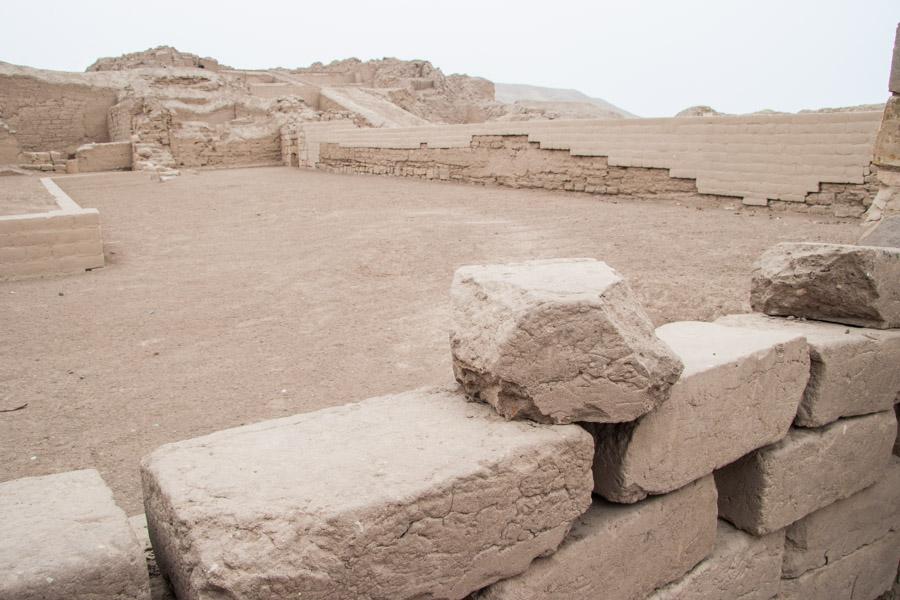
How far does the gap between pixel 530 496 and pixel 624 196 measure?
942cm

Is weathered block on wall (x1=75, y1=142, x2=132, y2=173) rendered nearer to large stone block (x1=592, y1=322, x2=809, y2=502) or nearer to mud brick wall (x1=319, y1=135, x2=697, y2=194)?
mud brick wall (x1=319, y1=135, x2=697, y2=194)

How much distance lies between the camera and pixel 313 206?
Answer: 11.1 m

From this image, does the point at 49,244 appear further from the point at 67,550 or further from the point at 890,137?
the point at 890,137

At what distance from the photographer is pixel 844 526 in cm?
314

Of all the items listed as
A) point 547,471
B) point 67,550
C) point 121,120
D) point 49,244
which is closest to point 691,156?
point 49,244

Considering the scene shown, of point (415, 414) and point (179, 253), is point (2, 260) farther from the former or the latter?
point (415, 414)

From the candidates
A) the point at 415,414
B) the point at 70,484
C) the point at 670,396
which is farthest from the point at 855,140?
the point at 70,484

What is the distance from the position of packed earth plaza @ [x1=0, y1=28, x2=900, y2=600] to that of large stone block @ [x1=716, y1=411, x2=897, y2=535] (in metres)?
0.01

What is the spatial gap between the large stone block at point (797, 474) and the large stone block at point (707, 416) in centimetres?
16

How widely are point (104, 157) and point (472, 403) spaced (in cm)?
1952

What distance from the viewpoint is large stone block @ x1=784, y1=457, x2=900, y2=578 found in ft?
9.74

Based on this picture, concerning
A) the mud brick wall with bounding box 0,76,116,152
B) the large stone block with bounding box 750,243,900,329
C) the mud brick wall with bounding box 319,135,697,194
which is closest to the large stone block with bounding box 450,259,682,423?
the large stone block with bounding box 750,243,900,329

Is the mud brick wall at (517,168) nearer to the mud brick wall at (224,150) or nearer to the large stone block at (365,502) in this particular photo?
the mud brick wall at (224,150)

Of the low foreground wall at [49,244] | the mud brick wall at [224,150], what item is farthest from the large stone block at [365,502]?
the mud brick wall at [224,150]
